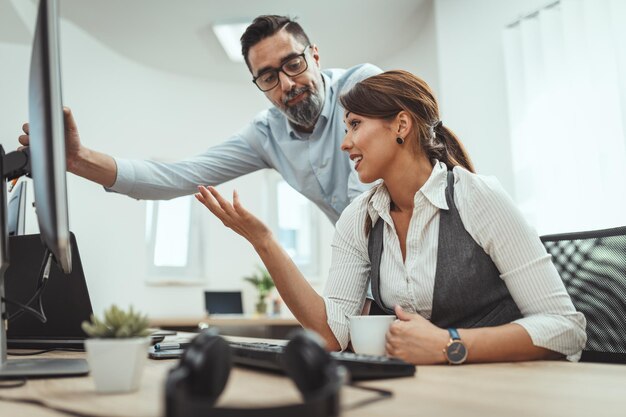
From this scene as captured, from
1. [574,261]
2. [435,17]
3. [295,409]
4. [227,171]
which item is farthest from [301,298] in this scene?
[435,17]

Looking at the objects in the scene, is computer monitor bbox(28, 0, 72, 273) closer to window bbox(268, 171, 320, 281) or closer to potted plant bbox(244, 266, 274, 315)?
potted plant bbox(244, 266, 274, 315)

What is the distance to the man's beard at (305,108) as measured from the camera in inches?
78.7

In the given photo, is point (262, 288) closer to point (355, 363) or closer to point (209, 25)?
point (209, 25)

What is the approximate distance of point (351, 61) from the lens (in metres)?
5.13

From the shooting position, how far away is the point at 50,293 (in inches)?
50.6

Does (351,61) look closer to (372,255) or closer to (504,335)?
(372,255)

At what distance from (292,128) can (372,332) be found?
1.29 metres

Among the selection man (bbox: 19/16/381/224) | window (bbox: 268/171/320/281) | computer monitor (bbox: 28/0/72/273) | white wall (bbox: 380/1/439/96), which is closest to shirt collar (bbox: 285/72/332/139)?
man (bbox: 19/16/381/224)

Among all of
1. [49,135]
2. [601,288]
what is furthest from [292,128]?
[49,135]

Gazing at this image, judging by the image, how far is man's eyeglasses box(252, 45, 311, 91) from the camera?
2000 millimetres

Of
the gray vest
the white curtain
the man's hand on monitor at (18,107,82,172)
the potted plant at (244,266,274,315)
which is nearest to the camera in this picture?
the gray vest

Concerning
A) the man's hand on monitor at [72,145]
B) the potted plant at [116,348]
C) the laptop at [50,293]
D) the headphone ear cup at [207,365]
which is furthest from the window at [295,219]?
the headphone ear cup at [207,365]

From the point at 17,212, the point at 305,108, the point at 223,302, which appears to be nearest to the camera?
the point at 17,212

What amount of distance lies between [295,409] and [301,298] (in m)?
0.91
